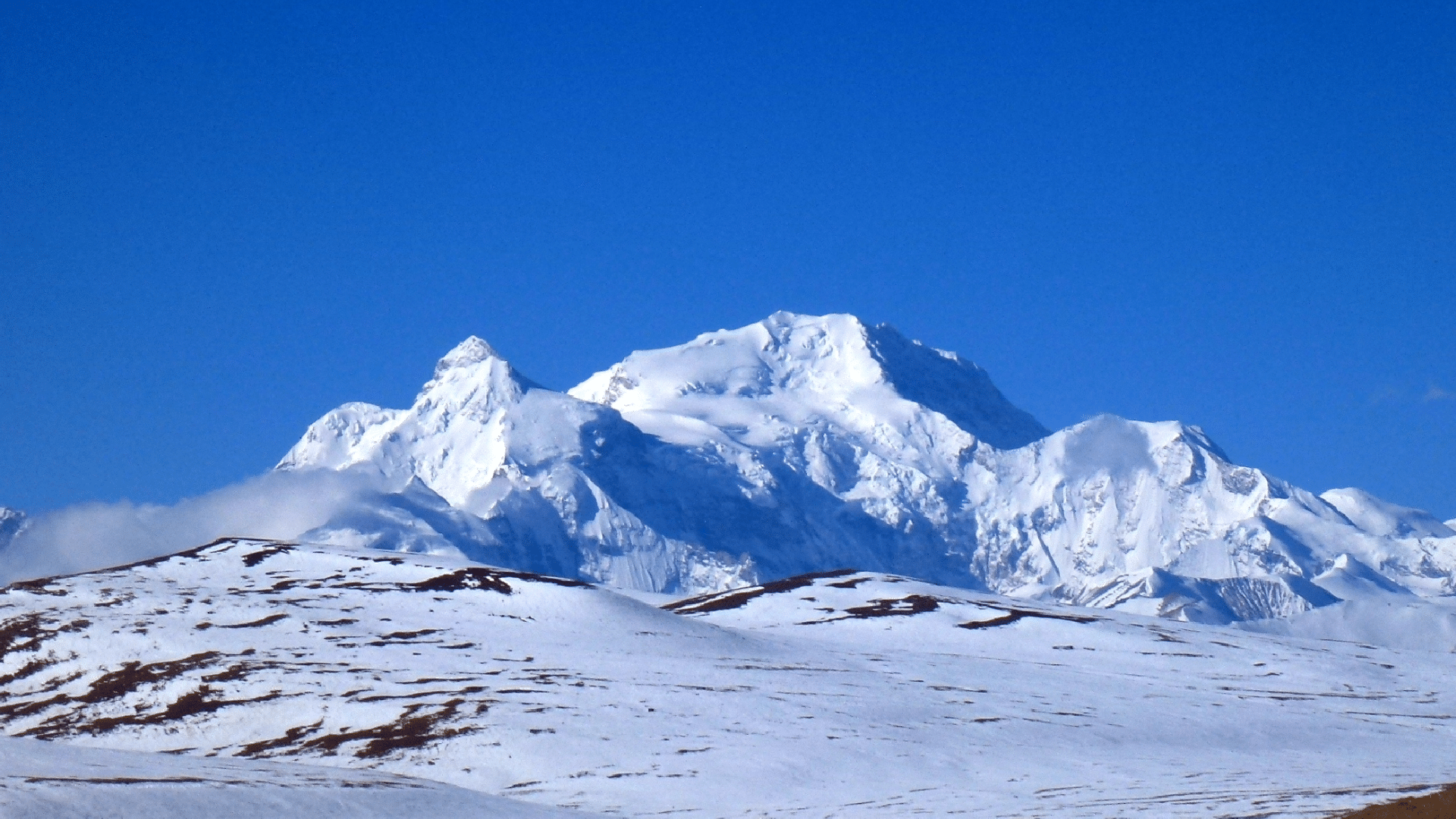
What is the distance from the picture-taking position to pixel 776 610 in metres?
165

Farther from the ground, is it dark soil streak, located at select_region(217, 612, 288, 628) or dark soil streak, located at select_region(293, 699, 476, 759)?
dark soil streak, located at select_region(217, 612, 288, 628)

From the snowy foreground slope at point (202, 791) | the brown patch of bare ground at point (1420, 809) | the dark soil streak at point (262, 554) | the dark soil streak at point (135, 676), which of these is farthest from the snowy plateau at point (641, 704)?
the brown patch of bare ground at point (1420, 809)

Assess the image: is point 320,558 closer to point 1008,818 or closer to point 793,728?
point 793,728

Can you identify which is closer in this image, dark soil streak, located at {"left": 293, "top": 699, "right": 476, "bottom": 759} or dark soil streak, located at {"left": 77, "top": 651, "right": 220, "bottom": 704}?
dark soil streak, located at {"left": 293, "top": 699, "right": 476, "bottom": 759}

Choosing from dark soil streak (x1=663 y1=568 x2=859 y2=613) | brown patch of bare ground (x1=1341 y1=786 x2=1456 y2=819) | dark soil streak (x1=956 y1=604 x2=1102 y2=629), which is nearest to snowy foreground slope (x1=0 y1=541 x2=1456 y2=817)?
dark soil streak (x1=956 y1=604 x2=1102 y2=629)

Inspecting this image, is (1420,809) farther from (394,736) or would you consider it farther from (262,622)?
(262,622)

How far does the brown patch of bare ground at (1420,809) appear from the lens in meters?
53.2

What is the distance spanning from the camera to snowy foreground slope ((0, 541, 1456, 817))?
84.9 meters

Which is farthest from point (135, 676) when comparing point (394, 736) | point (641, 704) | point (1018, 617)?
point (1018, 617)

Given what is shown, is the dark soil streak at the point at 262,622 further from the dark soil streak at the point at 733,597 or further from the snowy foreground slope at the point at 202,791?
the snowy foreground slope at the point at 202,791

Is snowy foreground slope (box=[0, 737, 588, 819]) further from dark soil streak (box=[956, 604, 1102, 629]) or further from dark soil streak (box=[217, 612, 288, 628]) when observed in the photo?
dark soil streak (box=[956, 604, 1102, 629])

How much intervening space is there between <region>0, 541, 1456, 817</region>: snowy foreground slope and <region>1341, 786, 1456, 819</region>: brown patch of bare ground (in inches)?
358

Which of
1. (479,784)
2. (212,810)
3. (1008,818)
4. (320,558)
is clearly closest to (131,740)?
(479,784)

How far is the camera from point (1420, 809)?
54156 millimetres
